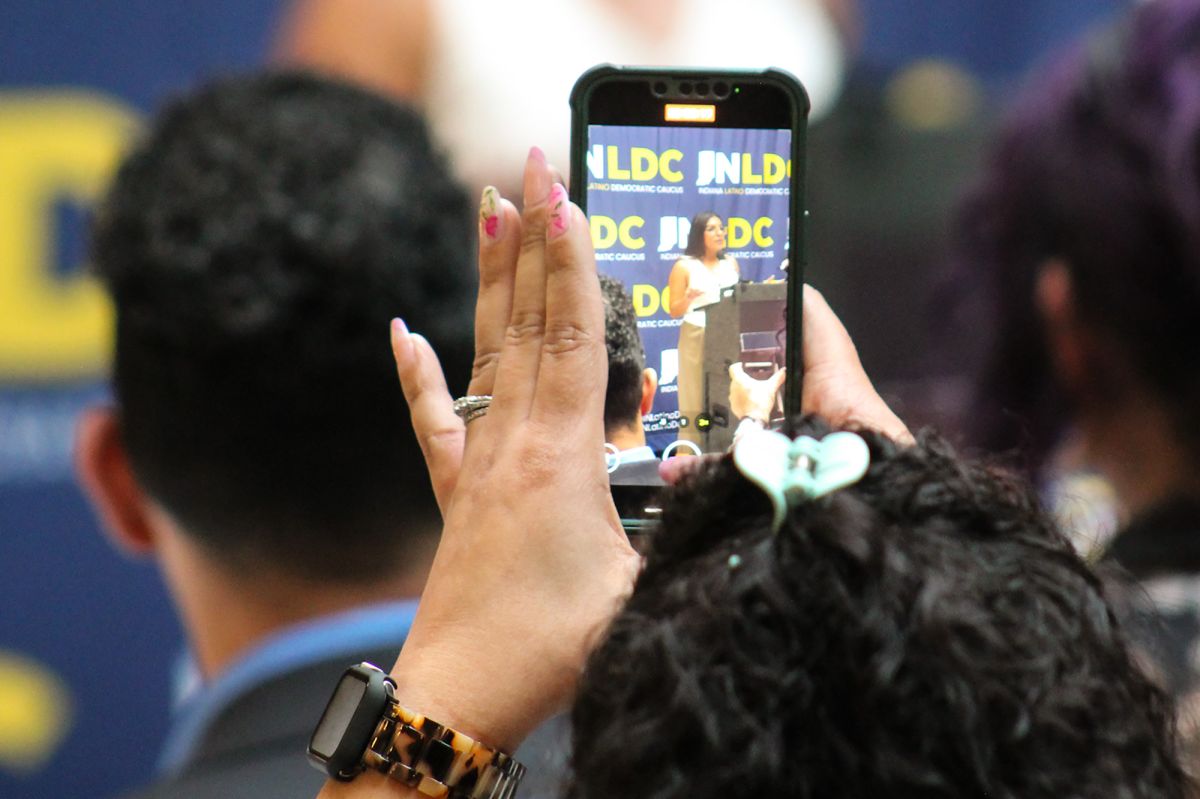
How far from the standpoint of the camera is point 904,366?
278cm

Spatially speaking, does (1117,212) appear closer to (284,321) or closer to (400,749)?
(284,321)

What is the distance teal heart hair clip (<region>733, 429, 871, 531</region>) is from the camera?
28.0 inches

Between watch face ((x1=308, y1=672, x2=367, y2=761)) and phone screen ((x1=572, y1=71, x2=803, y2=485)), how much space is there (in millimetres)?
250

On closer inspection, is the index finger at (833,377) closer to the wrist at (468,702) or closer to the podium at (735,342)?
the podium at (735,342)

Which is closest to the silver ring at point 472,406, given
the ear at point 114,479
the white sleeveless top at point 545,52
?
the ear at point 114,479

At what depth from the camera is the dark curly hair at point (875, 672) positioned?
2.14 feet

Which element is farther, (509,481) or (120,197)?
(120,197)

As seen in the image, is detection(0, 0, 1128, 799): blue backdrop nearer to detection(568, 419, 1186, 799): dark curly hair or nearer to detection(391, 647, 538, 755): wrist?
detection(391, 647, 538, 755): wrist

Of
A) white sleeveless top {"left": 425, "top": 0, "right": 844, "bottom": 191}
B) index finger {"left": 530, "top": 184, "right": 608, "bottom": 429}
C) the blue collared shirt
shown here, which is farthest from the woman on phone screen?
white sleeveless top {"left": 425, "top": 0, "right": 844, "bottom": 191}

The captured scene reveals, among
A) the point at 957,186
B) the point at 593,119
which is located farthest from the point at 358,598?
the point at 957,186

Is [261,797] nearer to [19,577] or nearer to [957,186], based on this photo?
[19,577]

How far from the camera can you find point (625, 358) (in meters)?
1.03

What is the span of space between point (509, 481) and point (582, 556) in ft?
0.21

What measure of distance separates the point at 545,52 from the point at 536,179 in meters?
1.86
